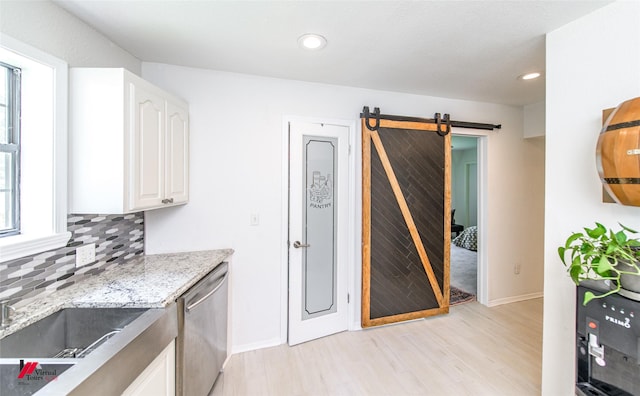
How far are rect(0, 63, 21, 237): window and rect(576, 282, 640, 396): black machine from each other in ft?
8.90

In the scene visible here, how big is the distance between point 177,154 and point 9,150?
85 cm

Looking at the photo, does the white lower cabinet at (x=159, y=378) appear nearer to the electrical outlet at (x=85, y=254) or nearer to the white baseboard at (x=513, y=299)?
the electrical outlet at (x=85, y=254)

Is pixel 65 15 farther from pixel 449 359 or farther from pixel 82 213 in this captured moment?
pixel 449 359

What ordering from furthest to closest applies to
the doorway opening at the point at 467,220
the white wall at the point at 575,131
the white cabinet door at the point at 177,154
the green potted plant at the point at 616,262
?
the doorway opening at the point at 467,220 < the white cabinet door at the point at 177,154 < the white wall at the point at 575,131 < the green potted plant at the point at 616,262

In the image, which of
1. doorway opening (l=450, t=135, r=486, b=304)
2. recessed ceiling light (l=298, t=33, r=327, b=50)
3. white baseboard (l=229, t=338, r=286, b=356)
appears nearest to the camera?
recessed ceiling light (l=298, t=33, r=327, b=50)

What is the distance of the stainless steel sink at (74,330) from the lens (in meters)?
1.17

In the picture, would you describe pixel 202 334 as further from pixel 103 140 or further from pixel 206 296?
pixel 103 140

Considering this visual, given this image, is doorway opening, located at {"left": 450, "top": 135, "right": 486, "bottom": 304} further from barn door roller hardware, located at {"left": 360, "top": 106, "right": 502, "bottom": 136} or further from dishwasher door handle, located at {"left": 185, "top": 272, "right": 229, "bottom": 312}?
dishwasher door handle, located at {"left": 185, "top": 272, "right": 229, "bottom": 312}

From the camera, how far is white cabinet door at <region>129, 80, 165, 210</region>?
5.14ft

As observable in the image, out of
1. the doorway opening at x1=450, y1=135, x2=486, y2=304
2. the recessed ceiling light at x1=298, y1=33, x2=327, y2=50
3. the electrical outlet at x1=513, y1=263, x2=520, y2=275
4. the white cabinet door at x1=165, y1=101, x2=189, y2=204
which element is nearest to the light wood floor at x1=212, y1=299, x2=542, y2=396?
the electrical outlet at x1=513, y1=263, x2=520, y2=275

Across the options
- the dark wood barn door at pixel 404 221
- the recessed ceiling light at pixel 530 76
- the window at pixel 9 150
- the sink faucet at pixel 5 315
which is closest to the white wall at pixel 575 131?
the recessed ceiling light at pixel 530 76

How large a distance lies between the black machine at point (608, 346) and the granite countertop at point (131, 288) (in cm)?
194

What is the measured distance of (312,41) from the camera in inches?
71.2

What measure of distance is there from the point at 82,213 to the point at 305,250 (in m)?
1.66
